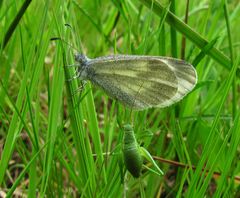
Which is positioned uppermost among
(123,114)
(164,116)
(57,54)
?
(57,54)

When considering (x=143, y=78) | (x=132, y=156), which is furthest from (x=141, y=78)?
(x=132, y=156)

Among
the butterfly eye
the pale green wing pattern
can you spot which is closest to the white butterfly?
the pale green wing pattern

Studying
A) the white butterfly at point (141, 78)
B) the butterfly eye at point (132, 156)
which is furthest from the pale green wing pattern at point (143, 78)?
the butterfly eye at point (132, 156)

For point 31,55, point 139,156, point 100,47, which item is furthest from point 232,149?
point 100,47

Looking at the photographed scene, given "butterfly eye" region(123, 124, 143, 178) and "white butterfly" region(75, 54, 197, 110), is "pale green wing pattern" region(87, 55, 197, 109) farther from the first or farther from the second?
"butterfly eye" region(123, 124, 143, 178)

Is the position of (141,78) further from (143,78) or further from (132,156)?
(132,156)

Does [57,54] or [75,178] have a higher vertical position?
[57,54]

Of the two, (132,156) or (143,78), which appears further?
(143,78)

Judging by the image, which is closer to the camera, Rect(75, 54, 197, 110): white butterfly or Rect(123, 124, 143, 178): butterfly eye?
Rect(123, 124, 143, 178): butterfly eye

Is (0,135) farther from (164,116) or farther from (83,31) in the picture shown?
(83,31)
